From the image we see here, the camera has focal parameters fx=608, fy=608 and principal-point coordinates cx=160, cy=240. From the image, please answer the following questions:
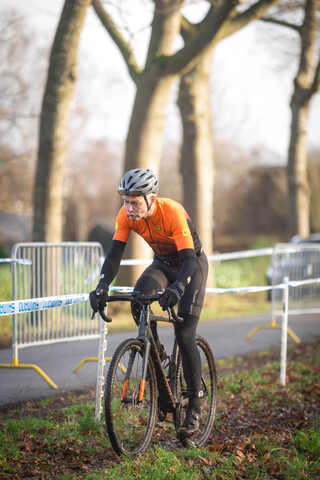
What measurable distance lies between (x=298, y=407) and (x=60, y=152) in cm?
654

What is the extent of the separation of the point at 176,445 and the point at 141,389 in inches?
31.8

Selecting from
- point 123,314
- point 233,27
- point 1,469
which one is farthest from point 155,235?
point 233,27

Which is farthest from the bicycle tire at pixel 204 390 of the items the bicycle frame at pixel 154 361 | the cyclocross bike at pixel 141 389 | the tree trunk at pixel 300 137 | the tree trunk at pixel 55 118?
the tree trunk at pixel 300 137

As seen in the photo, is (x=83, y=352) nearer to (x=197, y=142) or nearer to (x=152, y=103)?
(x=152, y=103)

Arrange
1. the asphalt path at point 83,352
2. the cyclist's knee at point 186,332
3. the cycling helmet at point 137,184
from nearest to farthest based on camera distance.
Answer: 1. the cycling helmet at point 137,184
2. the cyclist's knee at point 186,332
3. the asphalt path at point 83,352

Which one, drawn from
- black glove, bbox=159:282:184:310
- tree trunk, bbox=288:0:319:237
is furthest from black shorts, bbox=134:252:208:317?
tree trunk, bbox=288:0:319:237

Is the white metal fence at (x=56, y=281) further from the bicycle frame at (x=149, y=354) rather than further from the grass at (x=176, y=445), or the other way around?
the bicycle frame at (x=149, y=354)

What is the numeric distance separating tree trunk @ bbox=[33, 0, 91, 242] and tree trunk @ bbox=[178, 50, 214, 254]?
14.6ft

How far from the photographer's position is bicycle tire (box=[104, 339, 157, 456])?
4.34m

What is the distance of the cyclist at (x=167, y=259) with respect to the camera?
474cm

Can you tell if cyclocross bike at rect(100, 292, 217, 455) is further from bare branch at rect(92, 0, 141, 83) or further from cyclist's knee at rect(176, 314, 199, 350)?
bare branch at rect(92, 0, 141, 83)

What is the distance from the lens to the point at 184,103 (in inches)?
596

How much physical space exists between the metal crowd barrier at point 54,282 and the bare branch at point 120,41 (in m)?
5.98

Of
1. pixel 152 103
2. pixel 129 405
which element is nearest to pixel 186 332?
pixel 129 405
